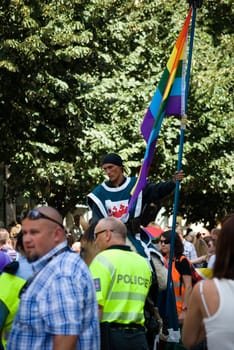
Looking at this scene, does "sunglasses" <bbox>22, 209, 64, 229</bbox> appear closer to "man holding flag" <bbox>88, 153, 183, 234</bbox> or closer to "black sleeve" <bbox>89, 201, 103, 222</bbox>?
"man holding flag" <bbox>88, 153, 183, 234</bbox>

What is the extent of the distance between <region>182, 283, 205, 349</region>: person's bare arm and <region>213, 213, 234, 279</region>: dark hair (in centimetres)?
15

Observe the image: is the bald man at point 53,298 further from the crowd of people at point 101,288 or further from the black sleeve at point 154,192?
the black sleeve at point 154,192

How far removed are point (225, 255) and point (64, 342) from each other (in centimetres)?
99

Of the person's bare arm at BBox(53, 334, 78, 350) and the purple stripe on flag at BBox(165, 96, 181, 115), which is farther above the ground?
the purple stripe on flag at BBox(165, 96, 181, 115)

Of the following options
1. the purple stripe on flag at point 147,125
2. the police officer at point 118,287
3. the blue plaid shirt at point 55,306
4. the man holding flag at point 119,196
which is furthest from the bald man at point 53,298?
the purple stripe on flag at point 147,125

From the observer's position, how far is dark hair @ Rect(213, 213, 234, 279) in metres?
5.20

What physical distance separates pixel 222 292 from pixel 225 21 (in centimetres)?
2642

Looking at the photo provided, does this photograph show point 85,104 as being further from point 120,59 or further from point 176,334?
point 176,334

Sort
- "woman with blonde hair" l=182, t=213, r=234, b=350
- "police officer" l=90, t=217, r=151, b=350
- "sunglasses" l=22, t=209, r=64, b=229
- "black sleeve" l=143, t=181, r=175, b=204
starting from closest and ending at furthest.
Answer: "woman with blonde hair" l=182, t=213, r=234, b=350
"sunglasses" l=22, t=209, r=64, b=229
"police officer" l=90, t=217, r=151, b=350
"black sleeve" l=143, t=181, r=175, b=204

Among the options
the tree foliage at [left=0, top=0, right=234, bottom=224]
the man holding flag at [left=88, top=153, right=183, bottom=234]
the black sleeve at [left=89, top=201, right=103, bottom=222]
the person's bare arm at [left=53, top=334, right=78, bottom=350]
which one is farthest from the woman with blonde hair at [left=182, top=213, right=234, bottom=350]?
the tree foliage at [left=0, top=0, right=234, bottom=224]

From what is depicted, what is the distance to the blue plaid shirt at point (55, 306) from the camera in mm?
5430

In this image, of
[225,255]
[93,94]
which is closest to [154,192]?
[225,255]

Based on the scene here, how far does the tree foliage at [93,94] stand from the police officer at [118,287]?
14411mm

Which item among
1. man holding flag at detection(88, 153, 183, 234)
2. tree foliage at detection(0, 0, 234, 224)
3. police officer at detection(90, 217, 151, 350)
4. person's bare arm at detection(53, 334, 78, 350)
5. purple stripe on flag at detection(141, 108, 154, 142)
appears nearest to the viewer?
person's bare arm at detection(53, 334, 78, 350)
